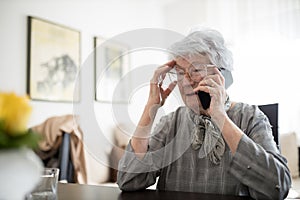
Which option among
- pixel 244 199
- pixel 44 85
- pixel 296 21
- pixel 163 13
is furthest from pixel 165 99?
pixel 163 13

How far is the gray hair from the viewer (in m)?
1.04

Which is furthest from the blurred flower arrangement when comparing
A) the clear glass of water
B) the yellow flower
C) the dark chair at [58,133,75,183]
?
the dark chair at [58,133,75,183]

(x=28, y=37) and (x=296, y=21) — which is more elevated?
(x=296, y=21)

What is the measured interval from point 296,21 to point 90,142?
3.09 m

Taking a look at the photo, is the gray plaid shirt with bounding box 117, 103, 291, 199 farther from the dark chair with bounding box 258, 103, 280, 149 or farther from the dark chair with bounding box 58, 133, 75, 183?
the dark chair with bounding box 58, 133, 75, 183

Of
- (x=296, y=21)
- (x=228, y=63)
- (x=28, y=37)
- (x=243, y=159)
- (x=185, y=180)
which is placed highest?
(x=296, y=21)

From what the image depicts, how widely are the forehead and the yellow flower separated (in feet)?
2.23

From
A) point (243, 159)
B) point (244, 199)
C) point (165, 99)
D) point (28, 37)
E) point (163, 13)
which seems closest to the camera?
point (244, 199)

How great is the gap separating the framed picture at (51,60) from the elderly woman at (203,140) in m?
1.64

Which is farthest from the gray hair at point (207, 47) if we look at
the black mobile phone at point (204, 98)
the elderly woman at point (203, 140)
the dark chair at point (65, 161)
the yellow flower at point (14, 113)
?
the dark chair at point (65, 161)

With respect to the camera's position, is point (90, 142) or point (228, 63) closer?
point (90, 142)

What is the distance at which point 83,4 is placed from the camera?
10.8ft

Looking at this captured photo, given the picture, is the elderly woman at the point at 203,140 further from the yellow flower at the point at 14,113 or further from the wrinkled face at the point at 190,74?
the yellow flower at the point at 14,113

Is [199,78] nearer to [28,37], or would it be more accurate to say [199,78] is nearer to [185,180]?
[185,180]
